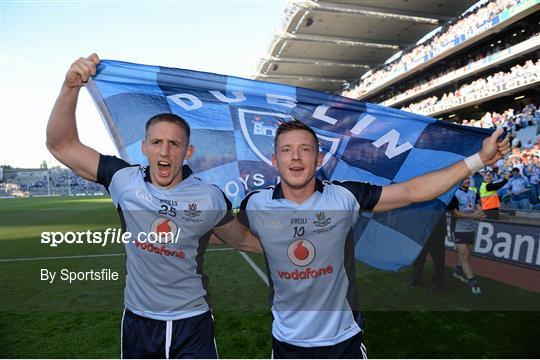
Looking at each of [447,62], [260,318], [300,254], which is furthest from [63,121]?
[447,62]

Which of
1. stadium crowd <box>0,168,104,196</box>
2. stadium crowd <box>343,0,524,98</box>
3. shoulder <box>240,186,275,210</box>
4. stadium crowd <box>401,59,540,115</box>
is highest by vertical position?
stadium crowd <box>343,0,524,98</box>

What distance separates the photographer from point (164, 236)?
2.34 metres

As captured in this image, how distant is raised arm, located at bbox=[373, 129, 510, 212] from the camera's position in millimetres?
2404

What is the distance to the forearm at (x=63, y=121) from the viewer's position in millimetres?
2352

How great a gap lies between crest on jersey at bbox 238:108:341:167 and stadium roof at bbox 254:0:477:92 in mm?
27823

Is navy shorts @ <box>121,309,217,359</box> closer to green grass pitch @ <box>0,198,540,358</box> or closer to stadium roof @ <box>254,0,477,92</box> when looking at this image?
green grass pitch @ <box>0,198,540,358</box>

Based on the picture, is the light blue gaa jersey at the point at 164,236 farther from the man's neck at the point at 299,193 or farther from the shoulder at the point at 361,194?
the shoulder at the point at 361,194

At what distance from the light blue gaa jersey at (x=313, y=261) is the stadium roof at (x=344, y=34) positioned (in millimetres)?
28794

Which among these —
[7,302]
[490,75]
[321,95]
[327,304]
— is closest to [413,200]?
[327,304]

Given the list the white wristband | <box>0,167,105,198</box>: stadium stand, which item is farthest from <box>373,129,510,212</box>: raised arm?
<box>0,167,105,198</box>: stadium stand

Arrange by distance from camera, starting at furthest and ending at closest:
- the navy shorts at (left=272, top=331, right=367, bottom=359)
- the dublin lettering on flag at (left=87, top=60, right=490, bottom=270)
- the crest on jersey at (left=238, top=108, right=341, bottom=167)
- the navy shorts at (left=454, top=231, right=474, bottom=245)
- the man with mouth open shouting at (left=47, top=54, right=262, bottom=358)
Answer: the navy shorts at (left=454, top=231, right=474, bottom=245)
the crest on jersey at (left=238, top=108, right=341, bottom=167)
the dublin lettering on flag at (left=87, top=60, right=490, bottom=270)
the man with mouth open shouting at (left=47, top=54, right=262, bottom=358)
the navy shorts at (left=272, top=331, right=367, bottom=359)

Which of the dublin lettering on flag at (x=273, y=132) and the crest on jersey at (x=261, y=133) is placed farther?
the crest on jersey at (x=261, y=133)

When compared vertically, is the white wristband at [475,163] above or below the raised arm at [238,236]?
above

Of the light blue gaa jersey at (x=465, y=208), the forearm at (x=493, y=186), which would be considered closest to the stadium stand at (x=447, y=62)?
the forearm at (x=493, y=186)
